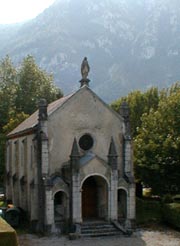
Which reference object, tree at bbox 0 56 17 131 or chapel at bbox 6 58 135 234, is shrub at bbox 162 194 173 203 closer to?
chapel at bbox 6 58 135 234

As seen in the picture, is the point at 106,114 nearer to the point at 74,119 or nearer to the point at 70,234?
the point at 74,119

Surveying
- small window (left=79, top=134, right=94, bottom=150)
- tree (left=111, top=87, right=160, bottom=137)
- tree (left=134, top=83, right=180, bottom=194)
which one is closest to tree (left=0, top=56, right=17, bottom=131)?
tree (left=111, top=87, right=160, bottom=137)

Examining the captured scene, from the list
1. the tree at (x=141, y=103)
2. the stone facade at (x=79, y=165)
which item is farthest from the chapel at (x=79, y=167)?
the tree at (x=141, y=103)

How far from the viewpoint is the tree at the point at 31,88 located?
198 feet

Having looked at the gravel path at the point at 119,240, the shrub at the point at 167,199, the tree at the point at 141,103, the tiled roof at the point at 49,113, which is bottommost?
the gravel path at the point at 119,240

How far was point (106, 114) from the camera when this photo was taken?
3262cm

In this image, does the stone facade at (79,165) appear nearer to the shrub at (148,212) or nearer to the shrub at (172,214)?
the shrub at (148,212)

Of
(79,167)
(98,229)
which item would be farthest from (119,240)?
(79,167)

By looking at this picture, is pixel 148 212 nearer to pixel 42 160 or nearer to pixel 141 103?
pixel 42 160

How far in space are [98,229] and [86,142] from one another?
6574mm

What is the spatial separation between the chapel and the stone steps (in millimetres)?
248

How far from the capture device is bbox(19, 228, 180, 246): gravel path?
86.6ft

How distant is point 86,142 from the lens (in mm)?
32000

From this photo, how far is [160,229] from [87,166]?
7.19 metres
